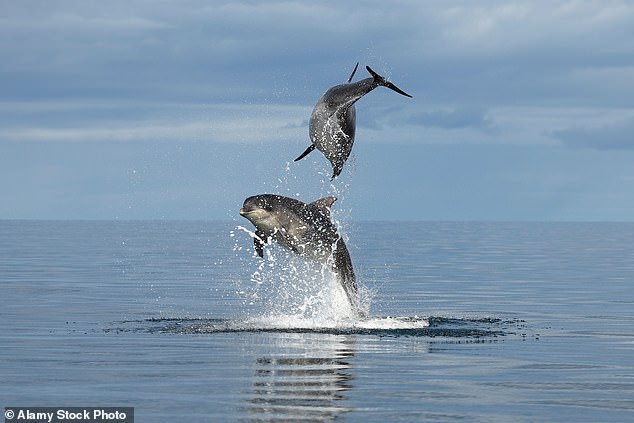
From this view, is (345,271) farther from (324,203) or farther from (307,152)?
(307,152)

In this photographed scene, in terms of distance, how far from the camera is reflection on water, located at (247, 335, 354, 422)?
15.9 meters

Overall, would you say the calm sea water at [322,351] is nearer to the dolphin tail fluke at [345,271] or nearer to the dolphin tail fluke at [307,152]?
the dolphin tail fluke at [345,271]

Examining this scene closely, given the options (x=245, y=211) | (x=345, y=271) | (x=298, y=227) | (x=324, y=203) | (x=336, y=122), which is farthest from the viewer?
(x=345, y=271)

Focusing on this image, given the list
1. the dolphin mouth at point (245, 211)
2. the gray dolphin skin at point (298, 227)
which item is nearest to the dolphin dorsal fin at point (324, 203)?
the gray dolphin skin at point (298, 227)

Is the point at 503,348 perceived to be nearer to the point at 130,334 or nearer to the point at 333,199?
the point at 333,199

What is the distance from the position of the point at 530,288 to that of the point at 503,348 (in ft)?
67.2

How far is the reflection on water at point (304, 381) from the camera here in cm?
1591

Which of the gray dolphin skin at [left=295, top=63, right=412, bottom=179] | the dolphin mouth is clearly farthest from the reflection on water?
the gray dolphin skin at [left=295, top=63, right=412, bottom=179]

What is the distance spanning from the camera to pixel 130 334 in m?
26.0

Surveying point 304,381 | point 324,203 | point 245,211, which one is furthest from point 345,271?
point 304,381

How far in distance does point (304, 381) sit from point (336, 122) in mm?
6747

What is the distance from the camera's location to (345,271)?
1086 inches

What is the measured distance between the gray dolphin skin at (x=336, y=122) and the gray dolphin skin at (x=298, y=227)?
98.9 inches

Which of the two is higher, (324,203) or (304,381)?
(324,203)
